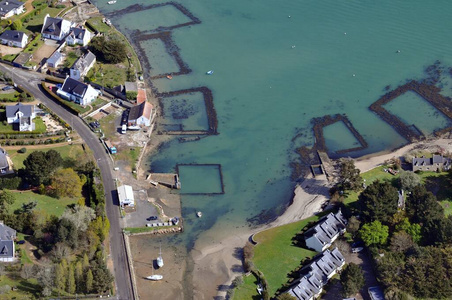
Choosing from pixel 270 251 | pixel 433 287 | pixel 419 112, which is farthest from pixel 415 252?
pixel 419 112

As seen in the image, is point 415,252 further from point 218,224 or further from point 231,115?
point 231,115

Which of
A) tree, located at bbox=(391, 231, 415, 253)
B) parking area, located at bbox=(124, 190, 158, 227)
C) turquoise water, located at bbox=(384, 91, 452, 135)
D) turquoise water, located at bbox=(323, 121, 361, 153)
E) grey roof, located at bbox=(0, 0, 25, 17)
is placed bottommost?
parking area, located at bbox=(124, 190, 158, 227)

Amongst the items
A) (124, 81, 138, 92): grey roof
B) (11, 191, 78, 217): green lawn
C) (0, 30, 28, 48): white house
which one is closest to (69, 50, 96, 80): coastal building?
(124, 81, 138, 92): grey roof

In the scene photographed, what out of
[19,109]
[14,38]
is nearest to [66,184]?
[19,109]

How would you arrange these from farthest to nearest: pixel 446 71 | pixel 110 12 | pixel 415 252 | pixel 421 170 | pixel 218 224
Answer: pixel 110 12, pixel 446 71, pixel 421 170, pixel 218 224, pixel 415 252

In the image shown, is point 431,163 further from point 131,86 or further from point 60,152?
point 60,152

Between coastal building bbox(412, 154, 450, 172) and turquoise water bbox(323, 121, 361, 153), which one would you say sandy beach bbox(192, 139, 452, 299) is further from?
coastal building bbox(412, 154, 450, 172)
